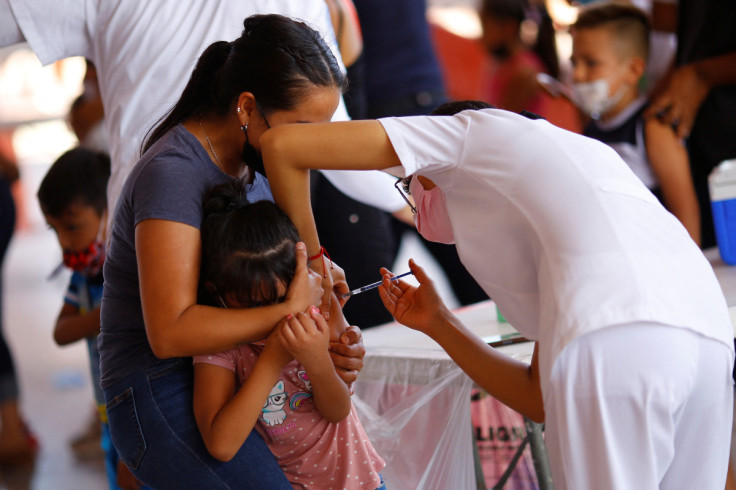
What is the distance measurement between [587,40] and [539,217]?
5.27 feet

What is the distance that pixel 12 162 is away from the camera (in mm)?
3133

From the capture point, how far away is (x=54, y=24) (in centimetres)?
139

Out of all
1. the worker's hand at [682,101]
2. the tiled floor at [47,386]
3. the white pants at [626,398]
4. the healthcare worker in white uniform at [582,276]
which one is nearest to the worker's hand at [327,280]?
the healthcare worker in white uniform at [582,276]

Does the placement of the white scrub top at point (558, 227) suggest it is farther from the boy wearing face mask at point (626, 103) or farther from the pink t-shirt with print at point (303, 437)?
the boy wearing face mask at point (626, 103)

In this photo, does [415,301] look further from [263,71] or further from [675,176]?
[675,176]

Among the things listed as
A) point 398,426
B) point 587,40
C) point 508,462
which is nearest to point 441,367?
point 398,426

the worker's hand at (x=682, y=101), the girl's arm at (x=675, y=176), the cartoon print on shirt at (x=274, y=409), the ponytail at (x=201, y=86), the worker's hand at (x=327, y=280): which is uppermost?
the ponytail at (x=201, y=86)

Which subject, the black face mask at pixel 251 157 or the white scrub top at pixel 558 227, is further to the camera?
the black face mask at pixel 251 157

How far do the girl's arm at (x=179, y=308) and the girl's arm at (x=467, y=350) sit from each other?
230 mm

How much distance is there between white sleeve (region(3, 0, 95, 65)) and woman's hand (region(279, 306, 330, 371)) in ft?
2.44

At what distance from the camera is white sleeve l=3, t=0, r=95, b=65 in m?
1.37

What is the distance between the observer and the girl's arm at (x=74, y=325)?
177cm

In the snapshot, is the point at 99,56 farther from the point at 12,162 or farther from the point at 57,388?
the point at 57,388

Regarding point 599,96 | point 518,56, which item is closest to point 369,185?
point 599,96
